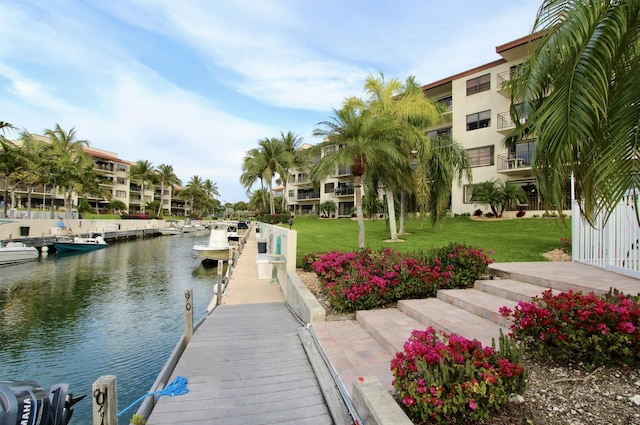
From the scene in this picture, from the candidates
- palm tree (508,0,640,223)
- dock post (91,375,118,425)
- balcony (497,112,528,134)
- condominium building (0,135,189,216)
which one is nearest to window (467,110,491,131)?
balcony (497,112,528,134)

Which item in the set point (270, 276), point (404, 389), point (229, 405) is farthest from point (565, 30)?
point (270, 276)

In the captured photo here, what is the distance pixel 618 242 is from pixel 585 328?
5.62 meters

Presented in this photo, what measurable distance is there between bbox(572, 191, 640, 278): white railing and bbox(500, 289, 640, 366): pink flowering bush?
3.99 meters

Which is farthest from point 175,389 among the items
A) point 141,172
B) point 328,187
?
point 141,172

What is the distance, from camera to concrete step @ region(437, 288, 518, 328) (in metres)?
5.09

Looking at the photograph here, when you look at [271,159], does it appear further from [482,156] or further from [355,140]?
[355,140]

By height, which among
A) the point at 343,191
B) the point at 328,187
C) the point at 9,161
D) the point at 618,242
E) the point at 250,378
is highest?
the point at 328,187

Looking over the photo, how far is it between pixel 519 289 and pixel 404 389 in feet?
14.0

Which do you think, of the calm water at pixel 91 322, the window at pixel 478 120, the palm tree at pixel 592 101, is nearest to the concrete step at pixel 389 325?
the palm tree at pixel 592 101

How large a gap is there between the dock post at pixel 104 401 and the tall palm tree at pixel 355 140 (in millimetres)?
9445

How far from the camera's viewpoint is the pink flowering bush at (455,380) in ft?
8.82

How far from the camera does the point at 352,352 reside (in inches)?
185

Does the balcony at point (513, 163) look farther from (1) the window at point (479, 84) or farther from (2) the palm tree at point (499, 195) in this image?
(1) the window at point (479, 84)

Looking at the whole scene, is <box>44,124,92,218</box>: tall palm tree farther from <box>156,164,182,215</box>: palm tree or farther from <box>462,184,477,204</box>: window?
<box>462,184,477,204</box>: window
